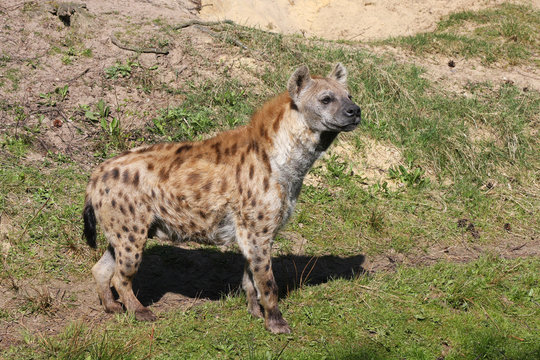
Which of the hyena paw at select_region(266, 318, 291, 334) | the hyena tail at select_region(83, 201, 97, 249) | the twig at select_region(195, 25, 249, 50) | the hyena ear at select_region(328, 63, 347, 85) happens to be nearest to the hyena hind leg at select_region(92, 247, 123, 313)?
the hyena tail at select_region(83, 201, 97, 249)

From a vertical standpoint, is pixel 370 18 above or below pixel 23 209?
above

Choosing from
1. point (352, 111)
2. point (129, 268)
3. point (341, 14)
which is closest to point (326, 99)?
point (352, 111)

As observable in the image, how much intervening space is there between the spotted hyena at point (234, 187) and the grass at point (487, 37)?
5.59m

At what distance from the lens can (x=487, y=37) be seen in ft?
33.4

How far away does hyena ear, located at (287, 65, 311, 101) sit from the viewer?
14.5 feet

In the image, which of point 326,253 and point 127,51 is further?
point 127,51

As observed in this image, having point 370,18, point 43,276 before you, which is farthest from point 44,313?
point 370,18

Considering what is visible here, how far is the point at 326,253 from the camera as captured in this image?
5.97 meters

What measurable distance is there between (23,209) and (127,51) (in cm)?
287

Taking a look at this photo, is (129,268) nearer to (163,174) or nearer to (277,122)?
(163,174)

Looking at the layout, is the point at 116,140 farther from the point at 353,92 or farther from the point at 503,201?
the point at 503,201

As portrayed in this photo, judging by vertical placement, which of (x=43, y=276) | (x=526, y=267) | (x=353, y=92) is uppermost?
(x=353, y=92)

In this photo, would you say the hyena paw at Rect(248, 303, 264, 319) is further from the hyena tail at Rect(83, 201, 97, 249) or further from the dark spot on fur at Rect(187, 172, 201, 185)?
the hyena tail at Rect(83, 201, 97, 249)

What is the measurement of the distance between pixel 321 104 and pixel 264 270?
1.33 metres
